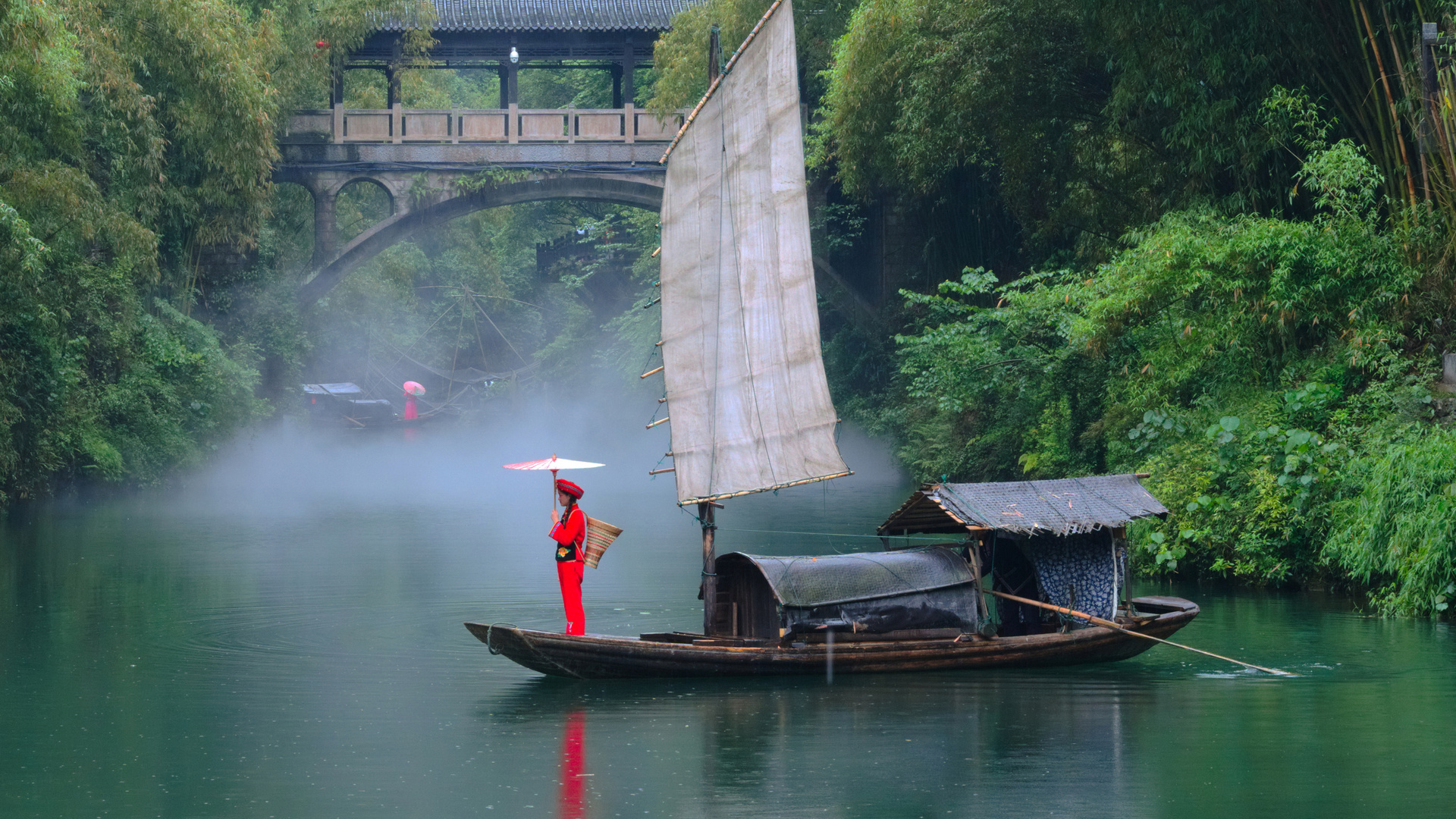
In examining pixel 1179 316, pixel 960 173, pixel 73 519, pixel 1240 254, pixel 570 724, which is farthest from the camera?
pixel 960 173

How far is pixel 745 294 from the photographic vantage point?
42.0 ft

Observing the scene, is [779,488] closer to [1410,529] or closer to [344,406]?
[1410,529]

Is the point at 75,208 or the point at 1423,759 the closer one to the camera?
the point at 1423,759

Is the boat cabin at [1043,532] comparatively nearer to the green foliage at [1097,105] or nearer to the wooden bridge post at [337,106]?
the green foliage at [1097,105]

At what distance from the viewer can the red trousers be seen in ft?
38.5

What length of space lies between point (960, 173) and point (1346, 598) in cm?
1584

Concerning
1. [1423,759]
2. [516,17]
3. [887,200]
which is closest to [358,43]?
[516,17]

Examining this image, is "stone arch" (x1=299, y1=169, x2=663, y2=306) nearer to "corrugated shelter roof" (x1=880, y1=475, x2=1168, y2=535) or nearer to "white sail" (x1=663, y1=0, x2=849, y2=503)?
"white sail" (x1=663, y1=0, x2=849, y2=503)

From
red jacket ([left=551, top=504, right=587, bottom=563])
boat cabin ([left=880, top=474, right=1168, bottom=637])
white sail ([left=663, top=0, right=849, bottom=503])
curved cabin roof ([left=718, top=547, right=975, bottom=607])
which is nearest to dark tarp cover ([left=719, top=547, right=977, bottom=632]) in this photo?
curved cabin roof ([left=718, top=547, right=975, bottom=607])

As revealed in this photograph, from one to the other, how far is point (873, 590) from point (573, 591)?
2.19 m

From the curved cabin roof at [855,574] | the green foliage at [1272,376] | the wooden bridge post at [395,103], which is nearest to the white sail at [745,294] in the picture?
the curved cabin roof at [855,574]

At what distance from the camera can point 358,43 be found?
33.6m

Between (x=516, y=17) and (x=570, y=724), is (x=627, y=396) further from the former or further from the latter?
(x=570, y=724)

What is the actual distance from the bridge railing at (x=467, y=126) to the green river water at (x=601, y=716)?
16070mm
